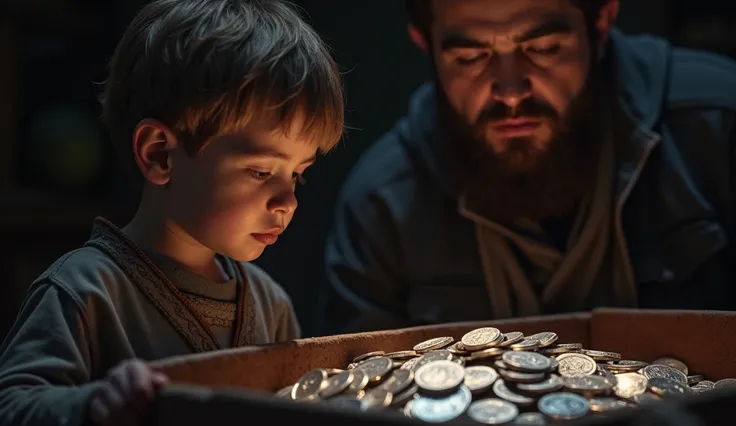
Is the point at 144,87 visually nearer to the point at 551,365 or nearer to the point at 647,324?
the point at 551,365

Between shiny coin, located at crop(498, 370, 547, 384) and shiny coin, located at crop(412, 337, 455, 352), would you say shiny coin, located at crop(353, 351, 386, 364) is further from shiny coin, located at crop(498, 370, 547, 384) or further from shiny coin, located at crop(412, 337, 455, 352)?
shiny coin, located at crop(498, 370, 547, 384)

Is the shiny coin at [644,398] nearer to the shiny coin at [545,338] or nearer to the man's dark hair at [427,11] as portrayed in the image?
the shiny coin at [545,338]

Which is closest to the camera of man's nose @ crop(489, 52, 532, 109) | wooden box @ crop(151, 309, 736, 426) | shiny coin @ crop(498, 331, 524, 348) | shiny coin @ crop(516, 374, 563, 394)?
wooden box @ crop(151, 309, 736, 426)

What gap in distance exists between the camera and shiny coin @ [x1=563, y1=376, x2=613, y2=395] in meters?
1.52

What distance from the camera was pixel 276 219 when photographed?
5.57 feet

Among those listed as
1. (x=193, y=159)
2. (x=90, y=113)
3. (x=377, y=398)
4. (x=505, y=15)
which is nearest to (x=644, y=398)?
(x=377, y=398)

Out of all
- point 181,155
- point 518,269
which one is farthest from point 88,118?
point 181,155

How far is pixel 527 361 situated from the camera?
5.22ft

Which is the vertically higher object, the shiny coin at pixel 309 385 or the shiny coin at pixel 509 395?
the shiny coin at pixel 309 385

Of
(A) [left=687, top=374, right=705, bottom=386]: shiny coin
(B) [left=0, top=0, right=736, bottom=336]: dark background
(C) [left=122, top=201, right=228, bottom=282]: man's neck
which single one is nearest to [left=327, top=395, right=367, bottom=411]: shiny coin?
(C) [left=122, top=201, right=228, bottom=282]: man's neck

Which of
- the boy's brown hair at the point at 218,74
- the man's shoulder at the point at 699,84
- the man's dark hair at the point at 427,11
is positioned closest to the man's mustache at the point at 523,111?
the man's dark hair at the point at 427,11

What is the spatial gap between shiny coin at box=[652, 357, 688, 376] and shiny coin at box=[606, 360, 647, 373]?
8 centimetres

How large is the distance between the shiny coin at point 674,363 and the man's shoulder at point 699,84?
88 cm

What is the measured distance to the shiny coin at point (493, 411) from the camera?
1.40 metres
